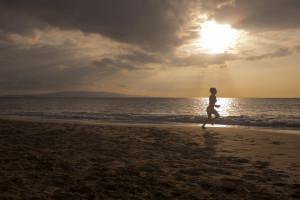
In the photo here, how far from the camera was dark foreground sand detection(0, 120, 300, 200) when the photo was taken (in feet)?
11.8

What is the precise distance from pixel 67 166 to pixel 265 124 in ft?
60.1

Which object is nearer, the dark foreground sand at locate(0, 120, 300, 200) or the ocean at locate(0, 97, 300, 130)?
the dark foreground sand at locate(0, 120, 300, 200)

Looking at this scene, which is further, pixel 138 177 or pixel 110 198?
pixel 138 177

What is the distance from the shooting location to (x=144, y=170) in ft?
15.8

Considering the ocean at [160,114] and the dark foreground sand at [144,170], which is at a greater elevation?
the dark foreground sand at [144,170]

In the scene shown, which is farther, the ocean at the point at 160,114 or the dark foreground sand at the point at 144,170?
the ocean at the point at 160,114

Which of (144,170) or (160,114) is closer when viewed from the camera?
(144,170)

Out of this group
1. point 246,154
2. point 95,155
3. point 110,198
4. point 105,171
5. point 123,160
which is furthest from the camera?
point 246,154

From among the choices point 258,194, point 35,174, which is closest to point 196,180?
point 258,194

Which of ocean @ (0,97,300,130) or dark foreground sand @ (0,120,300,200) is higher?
dark foreground sand @ (0,120,300,200)

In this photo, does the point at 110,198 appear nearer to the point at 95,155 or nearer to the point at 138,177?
the point at 138,177

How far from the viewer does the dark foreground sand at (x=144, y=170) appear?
359 centimetres

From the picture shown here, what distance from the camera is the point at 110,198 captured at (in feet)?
11.0

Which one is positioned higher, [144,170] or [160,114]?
[144,170]
